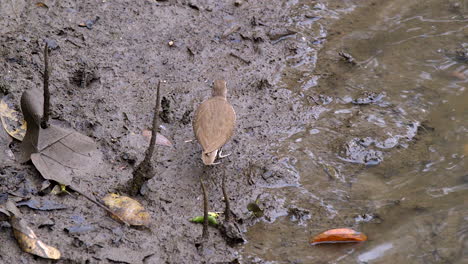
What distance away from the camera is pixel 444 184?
431 centimetres

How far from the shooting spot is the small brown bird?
14.0 feet

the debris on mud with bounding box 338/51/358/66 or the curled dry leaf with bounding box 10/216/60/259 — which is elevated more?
the debris on mud with bounding box 338/51/358/66

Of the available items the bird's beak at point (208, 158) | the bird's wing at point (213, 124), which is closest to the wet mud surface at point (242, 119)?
the bird's beak at point (208, 158)

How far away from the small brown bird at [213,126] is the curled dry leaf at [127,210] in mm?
649

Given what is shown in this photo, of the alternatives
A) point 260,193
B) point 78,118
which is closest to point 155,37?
point 78,118

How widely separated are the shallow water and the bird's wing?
1.84 ft

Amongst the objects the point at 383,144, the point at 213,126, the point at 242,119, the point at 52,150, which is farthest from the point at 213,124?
the point at 383,144

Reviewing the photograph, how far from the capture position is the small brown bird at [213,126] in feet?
14.0

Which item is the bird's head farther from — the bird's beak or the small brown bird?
A: the bird's beak

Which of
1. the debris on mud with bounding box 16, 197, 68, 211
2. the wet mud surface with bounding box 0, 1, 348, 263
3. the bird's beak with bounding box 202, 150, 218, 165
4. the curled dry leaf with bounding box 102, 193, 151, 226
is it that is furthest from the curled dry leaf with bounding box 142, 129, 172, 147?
the debris on mud with bounding box 16, 197, 68, 211

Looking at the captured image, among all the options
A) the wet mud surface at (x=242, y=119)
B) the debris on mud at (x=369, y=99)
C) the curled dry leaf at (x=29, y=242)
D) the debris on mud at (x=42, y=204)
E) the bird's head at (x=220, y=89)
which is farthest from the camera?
the debris on mud at (x=369, y=99)

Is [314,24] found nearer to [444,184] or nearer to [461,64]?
[461,64]

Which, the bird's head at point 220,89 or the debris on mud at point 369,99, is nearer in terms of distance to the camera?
the bird's head at point 220,89

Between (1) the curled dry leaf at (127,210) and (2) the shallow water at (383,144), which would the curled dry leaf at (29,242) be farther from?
(2) the shallow water at (383,144)
